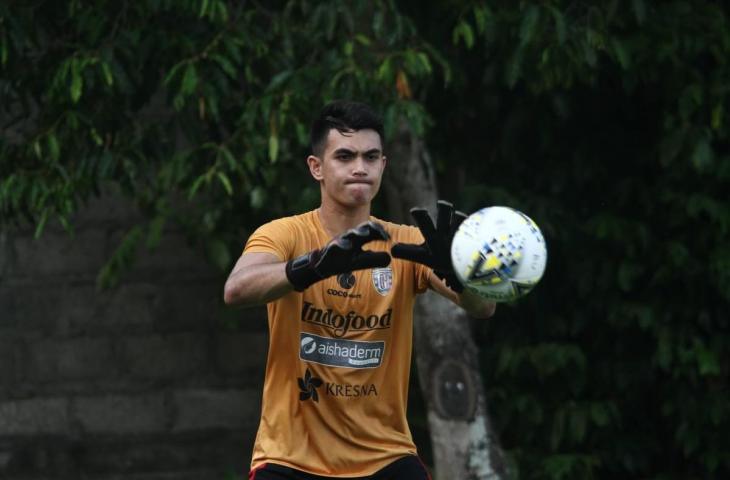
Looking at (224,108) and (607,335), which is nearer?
(224,108)

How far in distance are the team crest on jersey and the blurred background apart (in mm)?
1451

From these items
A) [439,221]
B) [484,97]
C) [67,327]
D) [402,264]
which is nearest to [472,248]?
[439,221]

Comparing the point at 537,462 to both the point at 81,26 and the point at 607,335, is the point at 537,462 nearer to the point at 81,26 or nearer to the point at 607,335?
the point at 607,335

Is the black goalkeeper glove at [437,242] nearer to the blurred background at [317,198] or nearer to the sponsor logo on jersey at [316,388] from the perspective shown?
the sponsor logo on jersey at [316,388]

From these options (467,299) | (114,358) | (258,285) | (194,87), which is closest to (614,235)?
→ (194,87)

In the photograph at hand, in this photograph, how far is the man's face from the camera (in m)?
4.45

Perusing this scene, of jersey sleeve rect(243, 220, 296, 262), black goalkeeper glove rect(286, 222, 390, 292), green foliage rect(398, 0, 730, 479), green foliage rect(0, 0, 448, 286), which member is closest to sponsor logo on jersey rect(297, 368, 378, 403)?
jersey sleeve rect(243, 220, 296, 262)

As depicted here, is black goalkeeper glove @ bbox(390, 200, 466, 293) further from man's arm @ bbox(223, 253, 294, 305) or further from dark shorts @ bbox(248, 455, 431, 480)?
dark shorts @ bbox(248, 455, 431, 480)

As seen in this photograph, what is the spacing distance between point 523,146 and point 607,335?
43.4 inches

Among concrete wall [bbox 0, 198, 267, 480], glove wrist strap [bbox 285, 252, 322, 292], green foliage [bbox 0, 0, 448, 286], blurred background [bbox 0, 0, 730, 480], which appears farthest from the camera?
concrete wall [bbox 0, 198, 267, 480]

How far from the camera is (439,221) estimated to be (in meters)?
4.12

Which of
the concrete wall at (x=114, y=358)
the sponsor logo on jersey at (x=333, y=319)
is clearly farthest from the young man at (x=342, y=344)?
the concrete wall at (x=114, y=358)

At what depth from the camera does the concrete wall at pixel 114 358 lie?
775cm

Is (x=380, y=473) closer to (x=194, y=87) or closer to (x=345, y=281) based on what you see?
(x=345, y=281)
